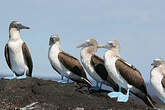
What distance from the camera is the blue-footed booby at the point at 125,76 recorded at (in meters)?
14.7

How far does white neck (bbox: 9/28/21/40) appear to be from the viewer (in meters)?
→ 16.8

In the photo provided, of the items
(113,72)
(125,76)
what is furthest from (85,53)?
(125,76)

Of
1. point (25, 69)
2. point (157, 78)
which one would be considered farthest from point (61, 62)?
point (157, 78)

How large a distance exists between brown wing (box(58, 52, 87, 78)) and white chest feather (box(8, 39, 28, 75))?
5.57 feet

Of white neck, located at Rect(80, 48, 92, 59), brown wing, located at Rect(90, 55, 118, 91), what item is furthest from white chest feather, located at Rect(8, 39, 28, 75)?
brown wing, located at Rect(90, 55, 118, 91)

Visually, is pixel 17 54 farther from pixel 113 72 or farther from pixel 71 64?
pixel 113 72

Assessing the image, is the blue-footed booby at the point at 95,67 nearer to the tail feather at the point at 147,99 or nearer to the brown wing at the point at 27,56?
the tail feather at the point at 147,99

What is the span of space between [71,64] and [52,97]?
121 inches

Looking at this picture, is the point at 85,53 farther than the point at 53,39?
No

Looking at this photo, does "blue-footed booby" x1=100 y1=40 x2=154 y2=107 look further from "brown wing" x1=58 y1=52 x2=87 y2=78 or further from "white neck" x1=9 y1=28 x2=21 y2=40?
"white neck" x1=9 y1=28 x2=21 y2=40

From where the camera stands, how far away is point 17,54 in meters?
16.6

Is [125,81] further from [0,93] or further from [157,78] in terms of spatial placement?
[0,93]

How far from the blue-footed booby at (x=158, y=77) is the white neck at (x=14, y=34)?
613cm

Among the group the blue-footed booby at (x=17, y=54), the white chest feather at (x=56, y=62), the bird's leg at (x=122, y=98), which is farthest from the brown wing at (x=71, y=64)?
the bird's leg at (x=122, y=98)
